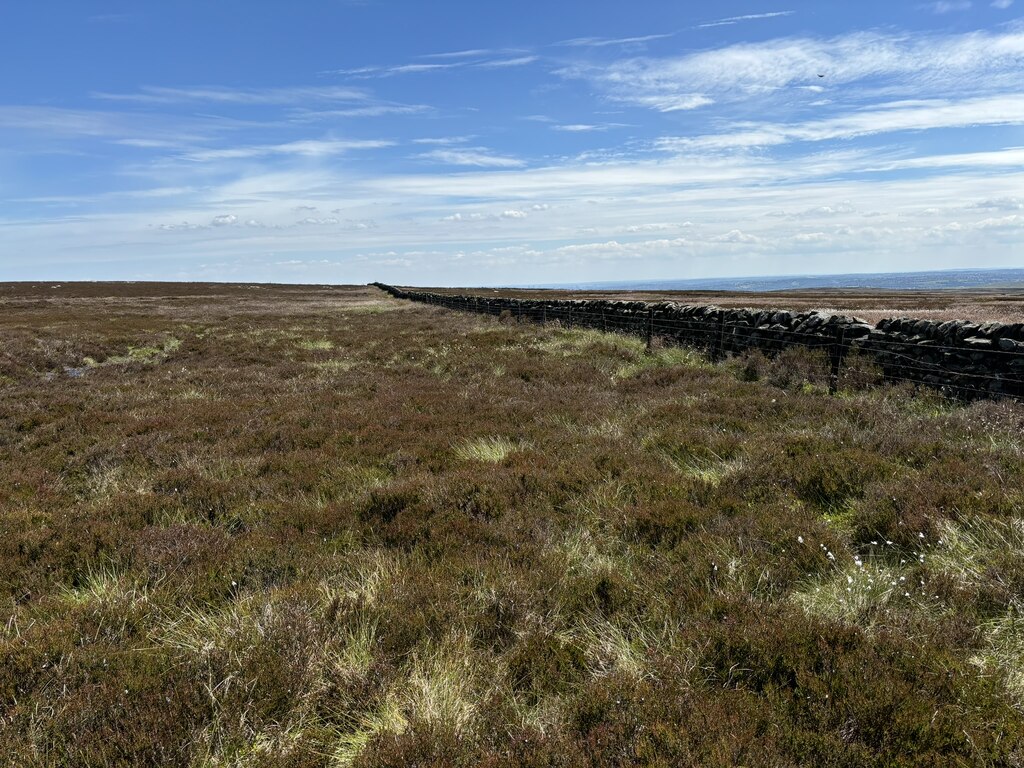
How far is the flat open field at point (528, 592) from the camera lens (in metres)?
2.73

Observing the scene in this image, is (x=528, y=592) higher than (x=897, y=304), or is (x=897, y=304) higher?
(x=897, y=304)

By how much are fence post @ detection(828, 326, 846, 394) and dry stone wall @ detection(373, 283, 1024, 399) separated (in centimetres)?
2

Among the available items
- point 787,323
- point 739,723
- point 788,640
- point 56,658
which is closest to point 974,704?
point 788,640

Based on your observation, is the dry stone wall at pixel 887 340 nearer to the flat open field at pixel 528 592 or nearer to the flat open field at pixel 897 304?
the flat open field at pixel 528 592

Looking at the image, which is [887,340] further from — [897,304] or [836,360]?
[897,304]

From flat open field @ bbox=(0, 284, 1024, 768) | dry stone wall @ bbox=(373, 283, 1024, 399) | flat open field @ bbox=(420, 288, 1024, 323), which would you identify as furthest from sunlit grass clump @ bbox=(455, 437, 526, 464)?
flat open field @ bbox=(420, 288, 1024, 323)

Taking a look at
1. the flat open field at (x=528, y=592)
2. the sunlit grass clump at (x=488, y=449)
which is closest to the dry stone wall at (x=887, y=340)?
the flat open field at (x=528, y=592)

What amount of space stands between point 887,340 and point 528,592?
1073 centimetres

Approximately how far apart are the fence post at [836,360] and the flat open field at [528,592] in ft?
4.64

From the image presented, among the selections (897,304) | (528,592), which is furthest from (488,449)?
(897,304)

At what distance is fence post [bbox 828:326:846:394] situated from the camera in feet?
35.1

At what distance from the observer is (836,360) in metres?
11.2

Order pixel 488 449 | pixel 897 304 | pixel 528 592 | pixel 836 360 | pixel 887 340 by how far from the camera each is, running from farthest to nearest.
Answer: pixel 897 304, pixel 887 340, pixel 836 360, pixel 488 449, pixel 528 592

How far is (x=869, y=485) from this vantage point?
552 cm
